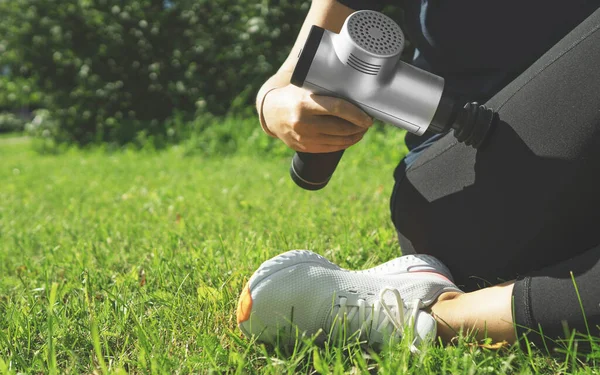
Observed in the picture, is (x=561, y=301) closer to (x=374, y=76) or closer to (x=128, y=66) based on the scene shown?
(x=374, y=76)

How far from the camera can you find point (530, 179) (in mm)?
1238

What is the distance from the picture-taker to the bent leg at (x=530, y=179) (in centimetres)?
119

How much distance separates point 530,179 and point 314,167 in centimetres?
48

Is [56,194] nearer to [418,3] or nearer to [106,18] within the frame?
[418,3]

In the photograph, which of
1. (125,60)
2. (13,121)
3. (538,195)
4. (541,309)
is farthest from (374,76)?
→ (13,121)

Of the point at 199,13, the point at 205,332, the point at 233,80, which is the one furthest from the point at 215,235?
the point at 199,13

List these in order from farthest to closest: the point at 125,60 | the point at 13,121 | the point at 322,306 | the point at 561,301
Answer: the point at 13,121, the point at 125,60, the point at 322,306, the point at 561,301

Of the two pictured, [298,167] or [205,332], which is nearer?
[205,332]

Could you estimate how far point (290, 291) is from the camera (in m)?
1.17

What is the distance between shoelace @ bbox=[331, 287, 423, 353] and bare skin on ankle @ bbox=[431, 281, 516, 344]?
0.06 metres

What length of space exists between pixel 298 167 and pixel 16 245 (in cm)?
134

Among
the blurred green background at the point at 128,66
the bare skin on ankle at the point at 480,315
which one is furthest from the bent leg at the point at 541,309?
the blurred green background at the point at 128,66

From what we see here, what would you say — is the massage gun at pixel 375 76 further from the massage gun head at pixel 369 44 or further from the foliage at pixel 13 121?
the foliage at pixel 13 121

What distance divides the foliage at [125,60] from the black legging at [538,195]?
4.85 metres
